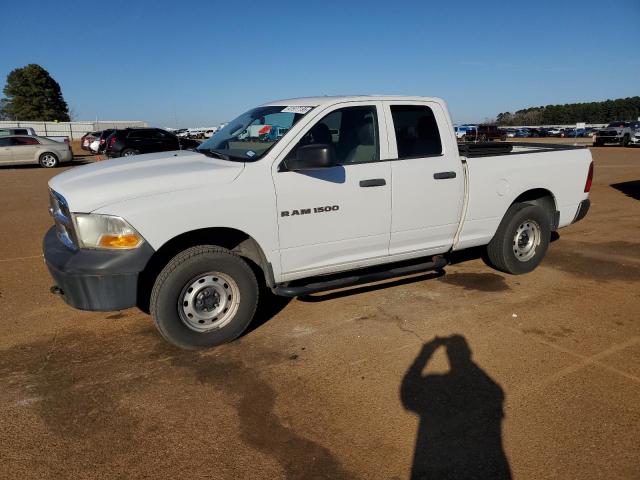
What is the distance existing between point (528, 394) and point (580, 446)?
0.54 m

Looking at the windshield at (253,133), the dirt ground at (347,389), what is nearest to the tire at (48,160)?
the dirt ground at (347,389)

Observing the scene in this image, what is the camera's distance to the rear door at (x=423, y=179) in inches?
178

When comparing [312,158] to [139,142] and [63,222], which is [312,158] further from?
[139,142]

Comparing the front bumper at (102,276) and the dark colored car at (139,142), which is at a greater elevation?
the dark colored car at (139,142)

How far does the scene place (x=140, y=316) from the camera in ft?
15.3

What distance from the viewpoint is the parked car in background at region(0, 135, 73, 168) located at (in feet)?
66.9

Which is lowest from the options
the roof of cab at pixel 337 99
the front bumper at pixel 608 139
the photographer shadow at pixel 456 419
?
the photographer shadow at pixel 456 419

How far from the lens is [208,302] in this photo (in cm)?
394

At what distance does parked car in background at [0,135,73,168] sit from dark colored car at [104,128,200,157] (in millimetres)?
1999

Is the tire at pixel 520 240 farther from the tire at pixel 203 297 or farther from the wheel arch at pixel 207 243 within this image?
the tire at pixel 203 297

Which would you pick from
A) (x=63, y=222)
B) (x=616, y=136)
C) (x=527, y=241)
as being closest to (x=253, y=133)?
(x=63, y=222)

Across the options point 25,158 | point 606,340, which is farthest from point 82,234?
point 25,158

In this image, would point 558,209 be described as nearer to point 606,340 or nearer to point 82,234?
point 606,340

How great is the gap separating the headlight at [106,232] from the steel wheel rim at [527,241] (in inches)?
166
